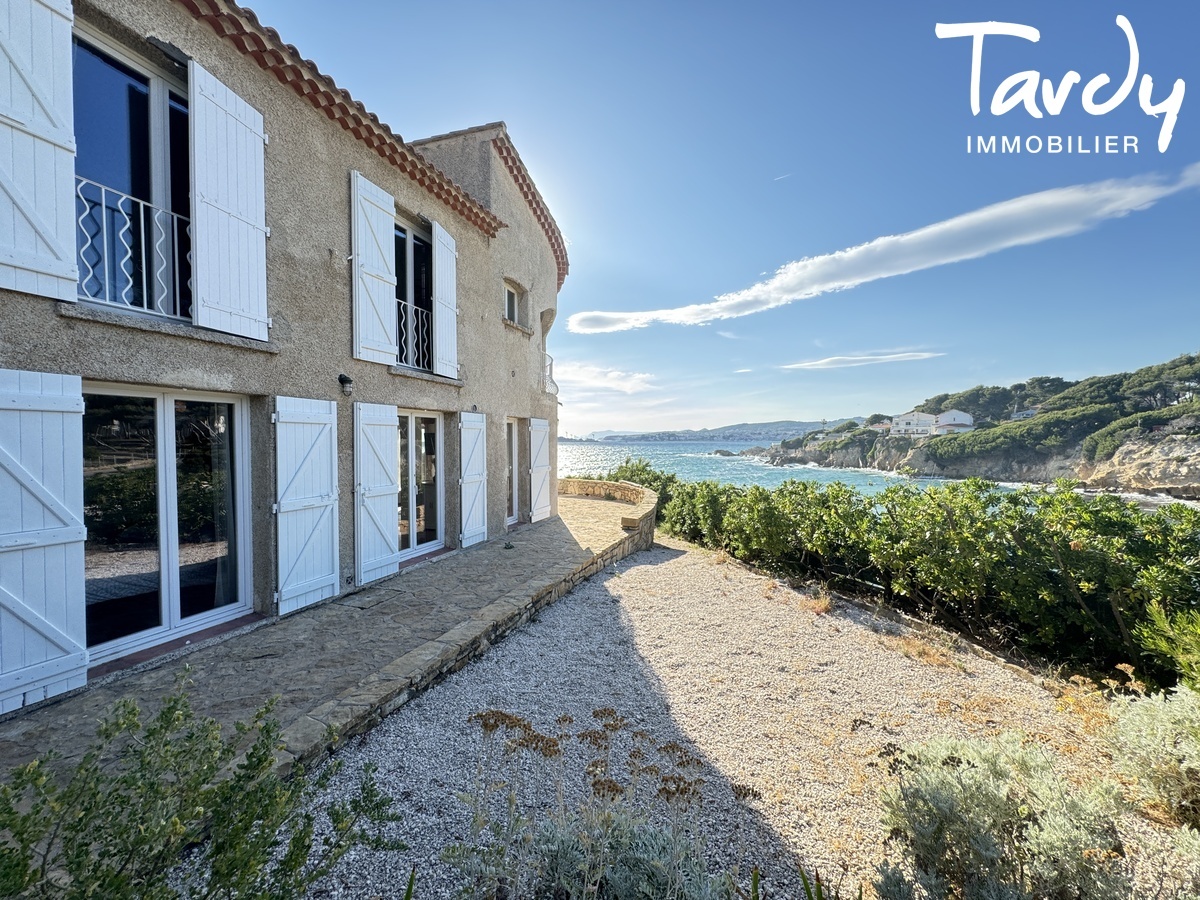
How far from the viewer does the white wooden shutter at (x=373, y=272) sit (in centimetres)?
611

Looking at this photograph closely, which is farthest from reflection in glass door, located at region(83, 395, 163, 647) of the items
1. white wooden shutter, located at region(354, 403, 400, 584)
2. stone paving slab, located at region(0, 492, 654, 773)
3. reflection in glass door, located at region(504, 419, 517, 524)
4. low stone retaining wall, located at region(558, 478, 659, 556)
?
reflection in glass door, located at region(504, 419, 517, 524)

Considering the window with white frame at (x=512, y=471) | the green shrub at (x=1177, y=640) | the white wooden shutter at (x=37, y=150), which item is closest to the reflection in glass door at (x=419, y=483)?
the window with white frame at (x=512, y=471)

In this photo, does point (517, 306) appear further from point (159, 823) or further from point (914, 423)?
point (914, 423)

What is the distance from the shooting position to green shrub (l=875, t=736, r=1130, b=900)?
2164mm

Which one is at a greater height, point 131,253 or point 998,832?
point 131,253

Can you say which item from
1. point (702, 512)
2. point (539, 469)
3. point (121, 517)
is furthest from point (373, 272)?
point (702, 512)

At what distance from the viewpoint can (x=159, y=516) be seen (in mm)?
4375

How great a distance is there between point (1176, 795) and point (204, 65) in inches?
358

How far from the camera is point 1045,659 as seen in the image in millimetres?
5699

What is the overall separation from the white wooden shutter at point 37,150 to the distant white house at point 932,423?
6056cm

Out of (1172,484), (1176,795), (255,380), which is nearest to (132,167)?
(255,380)

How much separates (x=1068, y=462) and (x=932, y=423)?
1470 centimetres

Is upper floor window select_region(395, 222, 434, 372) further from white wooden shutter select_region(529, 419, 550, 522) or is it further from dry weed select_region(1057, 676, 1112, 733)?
dry weed select_region(1057, 676, 1112, 733)

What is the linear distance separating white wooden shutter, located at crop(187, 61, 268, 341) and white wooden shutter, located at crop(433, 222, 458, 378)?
2.71m
